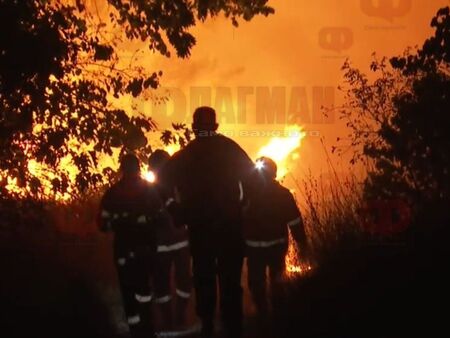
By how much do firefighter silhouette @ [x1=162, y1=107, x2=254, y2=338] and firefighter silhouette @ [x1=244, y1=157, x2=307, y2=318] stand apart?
1278 mm

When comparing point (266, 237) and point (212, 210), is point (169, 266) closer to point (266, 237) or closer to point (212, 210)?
point (266, 237)

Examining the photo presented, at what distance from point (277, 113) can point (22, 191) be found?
9.42 metres

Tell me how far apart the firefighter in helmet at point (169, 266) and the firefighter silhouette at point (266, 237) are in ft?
2.01

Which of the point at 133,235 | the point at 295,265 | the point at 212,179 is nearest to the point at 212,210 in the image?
the point at 212,179

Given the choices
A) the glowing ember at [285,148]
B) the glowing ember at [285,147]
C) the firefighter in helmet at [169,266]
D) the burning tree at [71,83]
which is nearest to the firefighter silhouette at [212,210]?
the firefighter in helmet at [169,266]

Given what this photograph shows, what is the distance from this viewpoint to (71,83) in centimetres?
873

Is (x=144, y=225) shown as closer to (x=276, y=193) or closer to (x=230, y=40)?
(x=276, y=193)

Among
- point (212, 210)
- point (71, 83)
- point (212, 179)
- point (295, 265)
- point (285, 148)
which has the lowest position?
point (295, 265)

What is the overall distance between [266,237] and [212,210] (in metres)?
1.54

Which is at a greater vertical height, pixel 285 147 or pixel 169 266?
pixel 285 147

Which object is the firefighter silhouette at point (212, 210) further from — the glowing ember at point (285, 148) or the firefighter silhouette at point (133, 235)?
the glowing ember at point (285, 148)

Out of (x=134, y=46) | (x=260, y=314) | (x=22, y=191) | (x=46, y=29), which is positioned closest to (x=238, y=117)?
(x=134, y=46)

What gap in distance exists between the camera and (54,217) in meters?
10.5

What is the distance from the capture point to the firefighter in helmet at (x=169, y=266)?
6605mm
